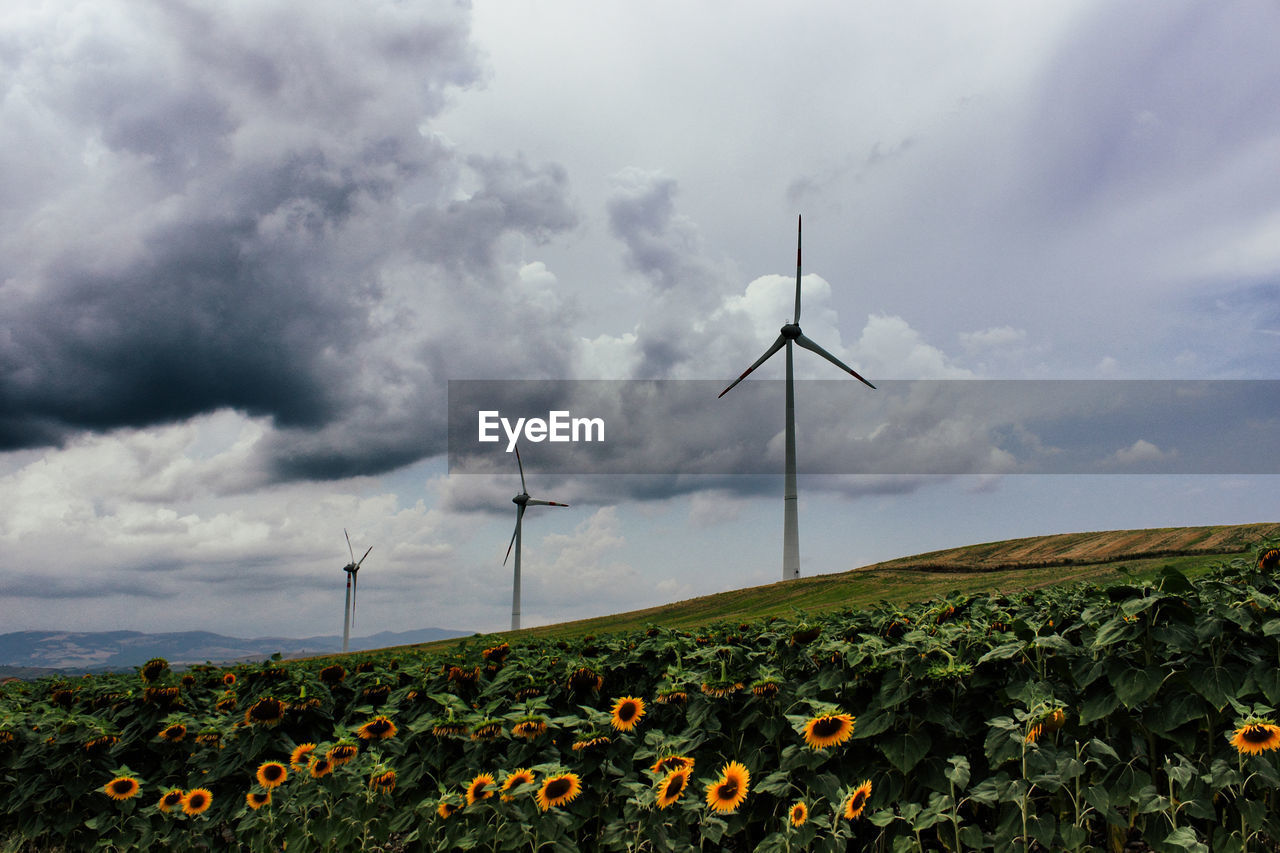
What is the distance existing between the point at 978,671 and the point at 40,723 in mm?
9139

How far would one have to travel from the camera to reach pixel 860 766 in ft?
17.3

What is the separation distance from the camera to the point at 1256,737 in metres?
4.39

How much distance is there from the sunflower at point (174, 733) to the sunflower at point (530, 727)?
4034 mm

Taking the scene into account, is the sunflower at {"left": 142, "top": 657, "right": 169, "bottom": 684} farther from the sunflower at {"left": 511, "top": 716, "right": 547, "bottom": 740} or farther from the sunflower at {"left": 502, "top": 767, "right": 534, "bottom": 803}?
the sunflower at {"left": 502, "top": 767, "right": 534, "bottom": 803}

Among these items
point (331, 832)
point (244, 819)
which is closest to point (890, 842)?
point (331, 832)

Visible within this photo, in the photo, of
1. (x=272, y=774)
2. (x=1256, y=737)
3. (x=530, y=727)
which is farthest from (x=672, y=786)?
(x=272, y=774)

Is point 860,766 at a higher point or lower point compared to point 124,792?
higher

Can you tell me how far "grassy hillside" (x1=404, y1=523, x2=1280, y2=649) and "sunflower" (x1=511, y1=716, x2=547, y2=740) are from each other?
36.1m

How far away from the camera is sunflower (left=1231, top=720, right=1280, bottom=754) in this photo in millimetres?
4351

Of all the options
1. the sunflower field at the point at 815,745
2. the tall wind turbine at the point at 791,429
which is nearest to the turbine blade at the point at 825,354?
the tall wind turbine at the point at 791,429

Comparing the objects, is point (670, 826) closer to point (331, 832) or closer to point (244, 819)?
point (331, 832)

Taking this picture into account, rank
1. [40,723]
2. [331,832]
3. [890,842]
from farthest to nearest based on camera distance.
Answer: [40,723] → [331,832] → [890,842]

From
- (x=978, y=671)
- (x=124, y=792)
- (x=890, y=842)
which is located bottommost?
(x=124, y=792)

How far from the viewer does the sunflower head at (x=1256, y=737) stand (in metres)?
4.35
